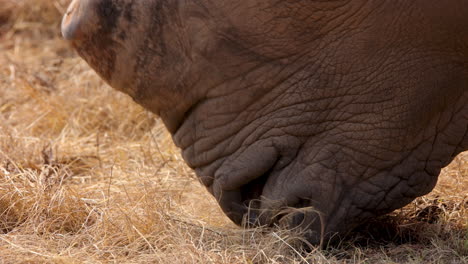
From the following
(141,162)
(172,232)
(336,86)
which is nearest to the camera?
(336,86)

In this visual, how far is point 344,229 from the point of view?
2.77 meters

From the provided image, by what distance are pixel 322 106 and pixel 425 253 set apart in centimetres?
59

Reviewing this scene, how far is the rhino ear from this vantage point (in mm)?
2734

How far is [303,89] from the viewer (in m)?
2.68

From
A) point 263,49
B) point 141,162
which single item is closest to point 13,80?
point 141,162

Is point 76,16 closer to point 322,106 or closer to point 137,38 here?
point 137,38

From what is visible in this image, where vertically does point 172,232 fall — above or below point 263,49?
below

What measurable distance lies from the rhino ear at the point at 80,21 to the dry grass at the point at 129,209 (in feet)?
2.15

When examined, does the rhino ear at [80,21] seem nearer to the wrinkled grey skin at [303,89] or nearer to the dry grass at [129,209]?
the wrinkled grey skin at [303,89]

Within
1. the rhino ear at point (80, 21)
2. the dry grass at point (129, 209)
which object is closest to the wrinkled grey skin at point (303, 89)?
the rhino ear at point (80, 21)

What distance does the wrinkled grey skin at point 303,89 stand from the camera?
2596 mm

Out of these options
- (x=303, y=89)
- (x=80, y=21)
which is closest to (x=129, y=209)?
(x=80, y=21)

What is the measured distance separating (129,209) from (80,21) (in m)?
0.72

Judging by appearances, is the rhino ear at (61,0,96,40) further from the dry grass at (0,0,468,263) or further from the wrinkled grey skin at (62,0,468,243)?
the dry grass at (0,0,468,263)
